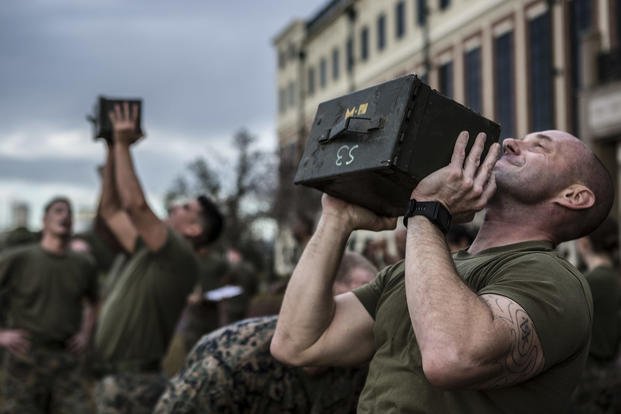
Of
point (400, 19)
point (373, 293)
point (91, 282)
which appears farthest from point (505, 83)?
point (373, 293)

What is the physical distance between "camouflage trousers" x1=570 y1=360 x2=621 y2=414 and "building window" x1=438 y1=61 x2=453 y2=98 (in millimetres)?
30090

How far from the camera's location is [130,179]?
19.6ft

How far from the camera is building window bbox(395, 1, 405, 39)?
40.2 metres

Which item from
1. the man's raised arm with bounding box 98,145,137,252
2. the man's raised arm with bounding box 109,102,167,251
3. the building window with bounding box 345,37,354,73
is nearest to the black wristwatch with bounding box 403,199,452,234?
the man's raised arm with bounding box 109,102,167,251

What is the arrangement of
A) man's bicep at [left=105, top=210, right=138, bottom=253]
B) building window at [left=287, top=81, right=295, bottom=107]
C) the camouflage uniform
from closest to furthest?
the camouflage uniform
man's bicep at [left=105, top=210, right=138, bottom=253]
building window at [left=287, top=81, right=295, bottom=107]

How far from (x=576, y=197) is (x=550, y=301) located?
2.06ft

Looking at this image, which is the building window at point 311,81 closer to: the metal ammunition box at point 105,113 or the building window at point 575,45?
the building window at point 575,45

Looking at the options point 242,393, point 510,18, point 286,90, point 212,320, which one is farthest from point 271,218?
point 242,393

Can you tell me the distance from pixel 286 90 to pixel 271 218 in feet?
56.1

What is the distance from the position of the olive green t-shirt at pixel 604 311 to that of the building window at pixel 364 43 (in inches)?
1492

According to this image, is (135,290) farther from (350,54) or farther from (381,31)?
(350,54)

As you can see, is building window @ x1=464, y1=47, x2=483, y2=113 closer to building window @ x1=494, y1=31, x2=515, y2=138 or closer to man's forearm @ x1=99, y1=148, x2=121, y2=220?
building window @ x1=494, y1=31, x2=515, y2=138

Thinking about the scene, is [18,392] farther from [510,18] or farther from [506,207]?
[510,18]

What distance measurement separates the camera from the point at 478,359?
9.13 feet
